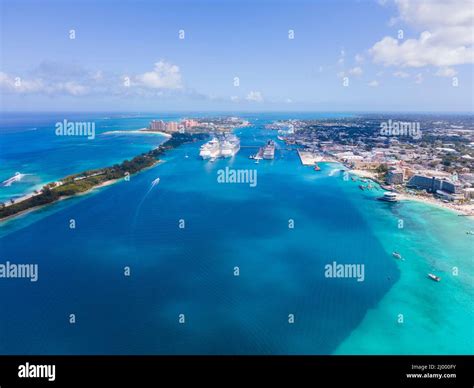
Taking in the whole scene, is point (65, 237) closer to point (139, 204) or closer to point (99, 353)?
point (139, 204)

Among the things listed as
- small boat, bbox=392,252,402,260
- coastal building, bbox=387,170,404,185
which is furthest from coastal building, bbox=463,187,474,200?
small boat, bbox=392,252,402,260

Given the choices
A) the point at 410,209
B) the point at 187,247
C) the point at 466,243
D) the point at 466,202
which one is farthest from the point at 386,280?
the point at 466,202

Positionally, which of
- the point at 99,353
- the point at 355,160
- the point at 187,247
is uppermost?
the point at 355,160

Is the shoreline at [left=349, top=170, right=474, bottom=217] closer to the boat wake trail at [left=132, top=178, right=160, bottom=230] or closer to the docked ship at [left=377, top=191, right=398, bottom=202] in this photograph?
the docked ship at [left=377, top=191, right=398, bottom=202]

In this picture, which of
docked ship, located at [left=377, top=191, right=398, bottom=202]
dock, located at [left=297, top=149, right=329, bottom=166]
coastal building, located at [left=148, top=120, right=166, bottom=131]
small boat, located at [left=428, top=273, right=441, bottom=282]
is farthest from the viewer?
coastal building, located at [left=148, top=120, right=166, bottom=131]

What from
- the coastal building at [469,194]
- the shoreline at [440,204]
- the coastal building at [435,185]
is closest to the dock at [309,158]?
the coastal building at [435,185]

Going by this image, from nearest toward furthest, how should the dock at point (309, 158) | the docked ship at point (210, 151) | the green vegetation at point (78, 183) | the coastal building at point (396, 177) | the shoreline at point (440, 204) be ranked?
the shoreline at point (440, 204) → the green vegetation at point (78, 183) → the coastal building at point (396, 177) → the dock at point (309, 158) → the docked ship at point (210, 151)

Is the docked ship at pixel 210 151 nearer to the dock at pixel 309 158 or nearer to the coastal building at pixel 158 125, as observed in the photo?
the dock at pixel 309 158

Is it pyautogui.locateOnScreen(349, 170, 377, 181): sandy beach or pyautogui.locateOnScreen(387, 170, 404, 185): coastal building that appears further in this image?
pyautogui.locateOnScreen(349, 170, 377, 181): sandy beach
